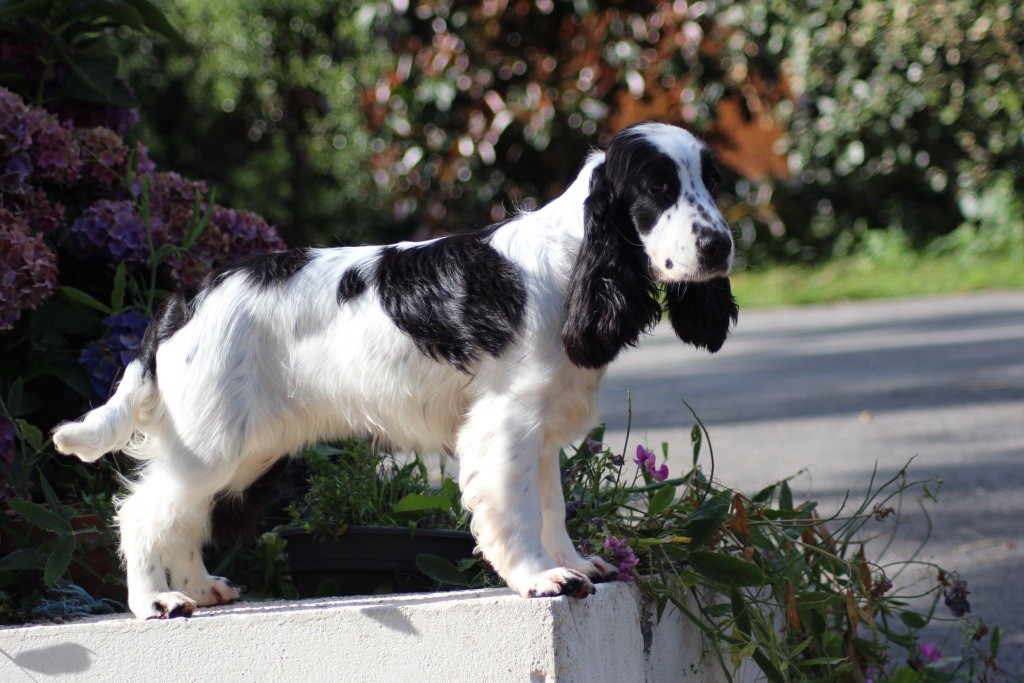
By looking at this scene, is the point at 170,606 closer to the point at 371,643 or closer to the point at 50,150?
the point at 371,643

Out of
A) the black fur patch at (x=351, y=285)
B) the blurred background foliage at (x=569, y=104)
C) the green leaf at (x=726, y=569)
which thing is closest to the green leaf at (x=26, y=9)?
the black fur patch at (x=351, y=285)

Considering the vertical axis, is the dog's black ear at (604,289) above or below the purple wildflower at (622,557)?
above

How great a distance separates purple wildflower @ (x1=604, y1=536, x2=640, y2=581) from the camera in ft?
8.78

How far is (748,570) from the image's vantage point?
2.75 meters

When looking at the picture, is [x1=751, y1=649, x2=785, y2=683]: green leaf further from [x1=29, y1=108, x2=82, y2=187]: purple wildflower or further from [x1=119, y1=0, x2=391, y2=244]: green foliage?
[x1=119, y1=0, x2=391, y2=244]: green foliage

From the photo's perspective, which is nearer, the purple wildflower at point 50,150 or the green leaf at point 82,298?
the green leaf at point 82,298

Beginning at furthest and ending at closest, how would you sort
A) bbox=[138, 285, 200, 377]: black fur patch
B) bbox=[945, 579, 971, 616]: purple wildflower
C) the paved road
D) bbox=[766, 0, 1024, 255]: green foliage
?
1. bbox=[766, 0, 1024, 255]: green foliage
2. the paved road
3. bbox=[945, 579, 971, 616]: purple wildflower
4. bbox=[138, 285, 200, 377]: black fur patch

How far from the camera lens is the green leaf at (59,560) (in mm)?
2684

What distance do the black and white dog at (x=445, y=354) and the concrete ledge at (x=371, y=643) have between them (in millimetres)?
92

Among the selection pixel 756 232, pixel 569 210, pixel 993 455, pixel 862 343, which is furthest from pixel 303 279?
pixel 756 232

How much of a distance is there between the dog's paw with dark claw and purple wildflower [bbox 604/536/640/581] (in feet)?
3.10

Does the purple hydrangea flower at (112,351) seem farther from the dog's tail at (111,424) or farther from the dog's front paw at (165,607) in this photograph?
the dog's front paw at (165,607)

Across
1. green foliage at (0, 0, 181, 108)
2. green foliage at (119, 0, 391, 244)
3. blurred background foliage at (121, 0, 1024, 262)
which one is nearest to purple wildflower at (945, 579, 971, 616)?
green foliage at (0, 0, 181, 108)

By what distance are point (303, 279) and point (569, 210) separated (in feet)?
2.03
